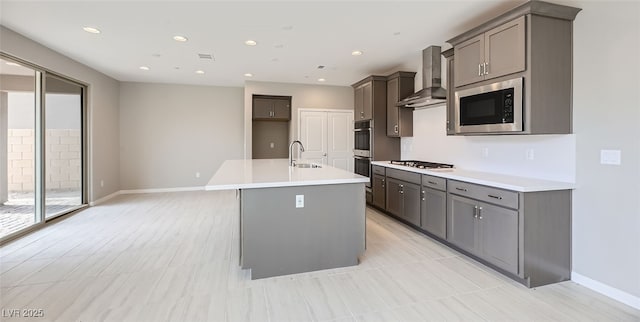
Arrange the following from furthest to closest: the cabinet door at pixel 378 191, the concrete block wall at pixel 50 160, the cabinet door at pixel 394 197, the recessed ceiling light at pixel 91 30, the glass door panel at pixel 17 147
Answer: the cabinet door at pixel 378 191 → the cabinet door at pixel 394 197 → the concrete block wall at pixel 50 160 → the glass door panel at pixel 17 147 → the recessed ceiling light at pixel 91 30

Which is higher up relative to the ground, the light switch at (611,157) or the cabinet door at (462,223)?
the light switch at (611,157)

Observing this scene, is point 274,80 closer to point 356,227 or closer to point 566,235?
point 356,227

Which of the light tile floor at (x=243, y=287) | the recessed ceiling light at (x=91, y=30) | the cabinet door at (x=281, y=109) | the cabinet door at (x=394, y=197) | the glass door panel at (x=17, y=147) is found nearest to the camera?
the light tile floor at (x=243, y=287)

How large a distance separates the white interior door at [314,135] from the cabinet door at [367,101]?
1667mm

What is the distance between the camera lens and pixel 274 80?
6520 millimetres

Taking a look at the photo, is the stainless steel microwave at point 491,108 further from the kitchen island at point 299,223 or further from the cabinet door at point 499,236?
the kitchen island at point 299,223

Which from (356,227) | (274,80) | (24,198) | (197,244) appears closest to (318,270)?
(356,227)

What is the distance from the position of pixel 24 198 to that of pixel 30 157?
557mm

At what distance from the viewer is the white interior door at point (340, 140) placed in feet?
23.4

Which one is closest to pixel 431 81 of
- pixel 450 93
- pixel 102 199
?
pixel 450 93

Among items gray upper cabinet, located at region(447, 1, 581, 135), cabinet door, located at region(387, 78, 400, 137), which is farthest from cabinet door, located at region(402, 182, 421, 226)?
gray upper cabinet, located at region(447, 1, 581, 135)

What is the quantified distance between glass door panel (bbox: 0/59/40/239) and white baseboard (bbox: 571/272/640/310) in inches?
235

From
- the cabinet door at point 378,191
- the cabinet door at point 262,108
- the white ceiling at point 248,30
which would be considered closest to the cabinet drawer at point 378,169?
the cabinet door at point 378,191

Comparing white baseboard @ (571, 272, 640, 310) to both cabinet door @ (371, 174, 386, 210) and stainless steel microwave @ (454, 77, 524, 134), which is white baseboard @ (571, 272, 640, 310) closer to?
stainless steel microwave @ (454, 77, 524, 134)
